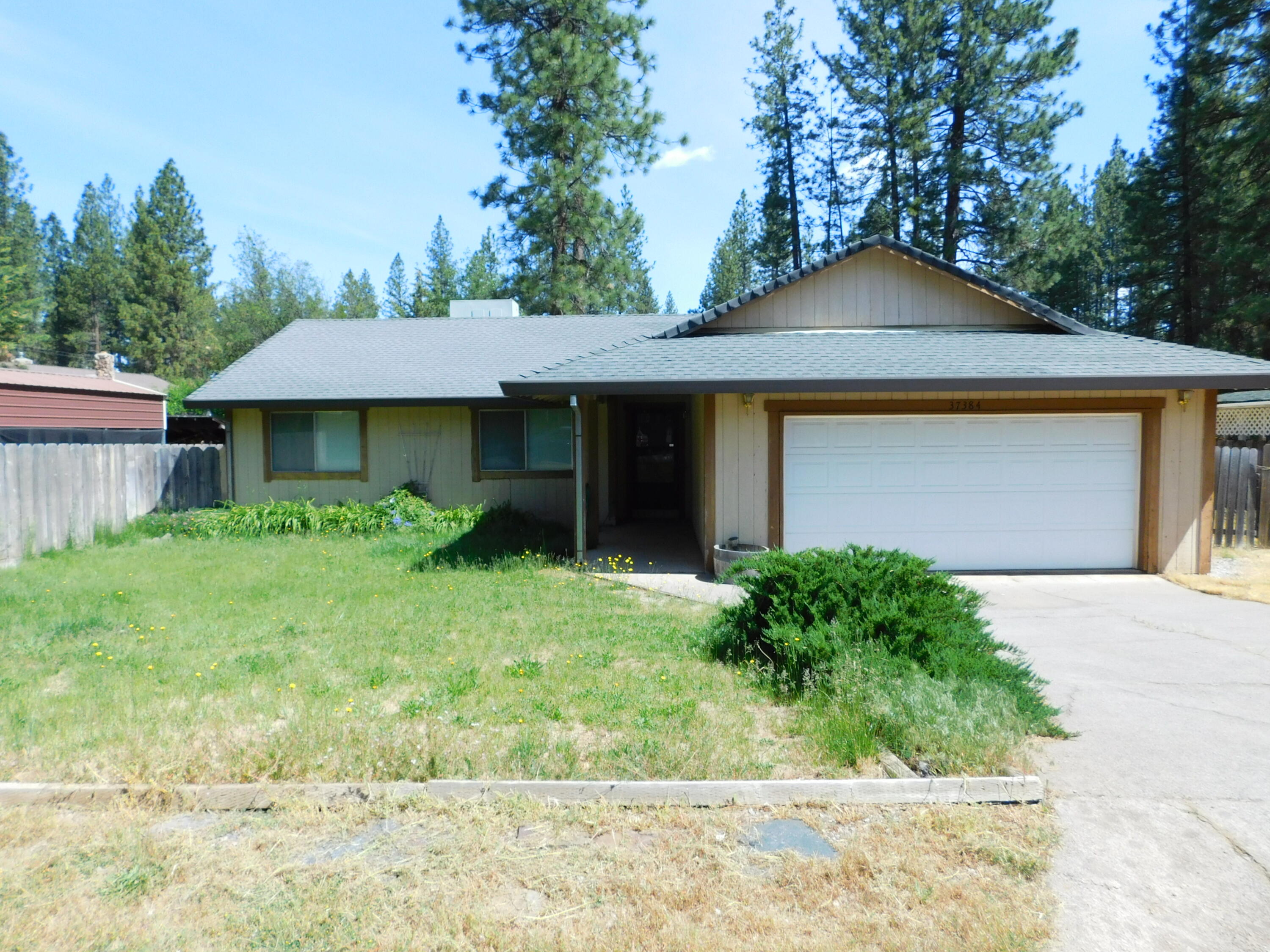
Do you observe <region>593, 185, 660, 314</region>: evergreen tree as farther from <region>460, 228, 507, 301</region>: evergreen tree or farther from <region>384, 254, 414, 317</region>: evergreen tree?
<region>384, 254, 414, 317</region>: evergreen tree

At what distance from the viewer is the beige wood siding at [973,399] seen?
9188 mm

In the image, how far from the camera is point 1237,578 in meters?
9.04

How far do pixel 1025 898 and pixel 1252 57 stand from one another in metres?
28.1

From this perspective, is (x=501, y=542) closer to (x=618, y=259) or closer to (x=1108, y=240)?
(x=618, y=259)

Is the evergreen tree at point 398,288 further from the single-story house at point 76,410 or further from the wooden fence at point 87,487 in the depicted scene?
the wooden fence at point 87,487

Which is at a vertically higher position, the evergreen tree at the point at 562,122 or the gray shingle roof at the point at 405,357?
the evergreen tree at the point at 562,122

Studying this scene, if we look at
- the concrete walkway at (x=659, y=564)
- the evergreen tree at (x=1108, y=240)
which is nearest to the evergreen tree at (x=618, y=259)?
the concrete walkway at (x=659, y=564)

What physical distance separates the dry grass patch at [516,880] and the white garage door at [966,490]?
618 centimetres

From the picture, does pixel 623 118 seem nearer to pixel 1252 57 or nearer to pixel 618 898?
pixel 1252 57

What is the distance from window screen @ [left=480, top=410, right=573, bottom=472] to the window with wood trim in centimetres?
240

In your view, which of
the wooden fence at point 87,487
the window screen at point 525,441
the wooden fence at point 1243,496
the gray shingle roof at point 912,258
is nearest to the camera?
the wooden fence at point 87,487

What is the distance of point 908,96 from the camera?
25578 mm

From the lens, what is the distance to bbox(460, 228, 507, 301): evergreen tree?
146ft

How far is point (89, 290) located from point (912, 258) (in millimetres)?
56399
